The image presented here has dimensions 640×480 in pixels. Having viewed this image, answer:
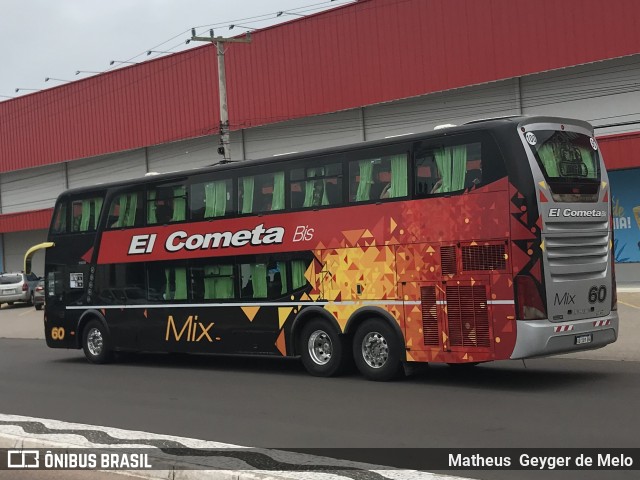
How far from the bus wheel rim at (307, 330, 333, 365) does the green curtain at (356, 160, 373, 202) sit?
233 cm

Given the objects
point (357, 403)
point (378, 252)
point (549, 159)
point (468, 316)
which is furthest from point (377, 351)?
point (549, 159)

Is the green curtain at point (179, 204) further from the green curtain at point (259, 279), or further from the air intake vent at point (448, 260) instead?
the air intake vent at point (448, 260)

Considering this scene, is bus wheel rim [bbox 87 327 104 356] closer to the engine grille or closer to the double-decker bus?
the double-decker bus

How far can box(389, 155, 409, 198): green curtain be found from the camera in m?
13.2

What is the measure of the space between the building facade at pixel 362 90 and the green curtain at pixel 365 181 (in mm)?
14192

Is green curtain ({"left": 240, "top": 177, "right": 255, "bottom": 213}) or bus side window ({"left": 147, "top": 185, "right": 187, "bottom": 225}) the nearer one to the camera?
green curtain ({"left": 240, "top": 177, "right": 255, "bottom": 213})

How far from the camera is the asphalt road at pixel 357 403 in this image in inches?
356

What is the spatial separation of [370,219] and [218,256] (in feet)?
11.4

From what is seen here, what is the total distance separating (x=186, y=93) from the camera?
38.5 meters

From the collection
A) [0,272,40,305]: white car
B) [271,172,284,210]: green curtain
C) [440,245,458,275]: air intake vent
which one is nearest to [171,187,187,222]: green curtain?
[271,172,284,210]: green curtain

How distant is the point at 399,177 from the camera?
523 inches

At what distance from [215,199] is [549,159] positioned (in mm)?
6226

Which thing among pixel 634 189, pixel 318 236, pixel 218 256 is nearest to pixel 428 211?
pixel 318 236

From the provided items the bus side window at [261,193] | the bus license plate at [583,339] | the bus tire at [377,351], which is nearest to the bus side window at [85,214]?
the bus side window at [261,193]
